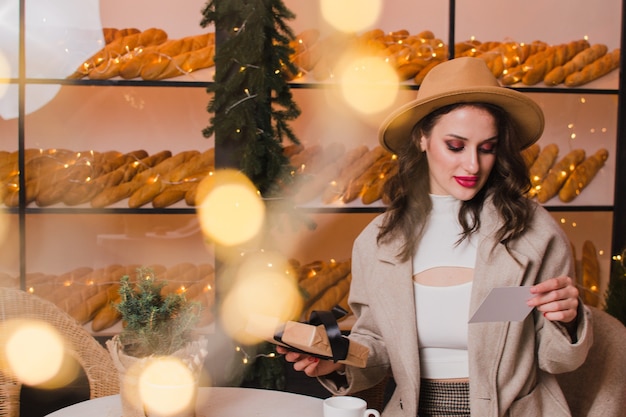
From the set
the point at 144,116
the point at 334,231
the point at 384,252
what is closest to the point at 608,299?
the point at 334,231

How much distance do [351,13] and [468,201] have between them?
185 centimetres

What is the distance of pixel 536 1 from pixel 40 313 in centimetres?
271

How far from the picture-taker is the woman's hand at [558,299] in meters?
1.34

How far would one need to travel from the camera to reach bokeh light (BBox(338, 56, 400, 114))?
3.15m

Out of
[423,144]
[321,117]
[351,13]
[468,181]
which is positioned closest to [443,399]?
[468,181]

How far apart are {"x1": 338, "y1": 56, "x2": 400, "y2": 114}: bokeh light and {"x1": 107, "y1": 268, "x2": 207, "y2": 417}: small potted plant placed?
203cm

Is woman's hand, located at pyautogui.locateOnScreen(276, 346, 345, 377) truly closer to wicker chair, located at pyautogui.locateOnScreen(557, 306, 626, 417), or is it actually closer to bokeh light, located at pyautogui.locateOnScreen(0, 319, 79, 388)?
wicker chair, located at pyautogui.locateOnScreen(557, 306, 626, 417)

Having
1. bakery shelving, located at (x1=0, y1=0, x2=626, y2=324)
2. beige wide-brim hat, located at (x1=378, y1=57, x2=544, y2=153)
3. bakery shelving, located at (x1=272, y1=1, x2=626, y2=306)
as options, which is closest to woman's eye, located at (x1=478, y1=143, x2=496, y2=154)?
beige wide-brim hat, located at (x1=378, y1=57, x2=544, y2=153)

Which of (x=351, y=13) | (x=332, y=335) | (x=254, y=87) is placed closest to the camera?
(x=332, y=335)

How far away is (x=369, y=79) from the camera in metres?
3.18

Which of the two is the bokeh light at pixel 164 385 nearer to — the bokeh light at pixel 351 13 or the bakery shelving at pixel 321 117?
the bakery shelving at pixel 321 117

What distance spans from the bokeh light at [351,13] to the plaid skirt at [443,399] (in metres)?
2.10

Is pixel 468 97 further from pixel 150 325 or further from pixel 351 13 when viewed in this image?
pixel 351 13

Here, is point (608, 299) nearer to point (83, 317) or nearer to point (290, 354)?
point (290, 354)
